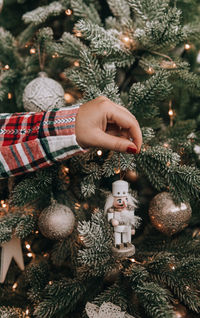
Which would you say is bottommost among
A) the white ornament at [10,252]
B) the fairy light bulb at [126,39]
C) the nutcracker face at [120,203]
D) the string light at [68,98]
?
the white ornament at [10,252]

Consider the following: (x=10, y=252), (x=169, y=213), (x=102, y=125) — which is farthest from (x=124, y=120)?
(x=10, y=252)

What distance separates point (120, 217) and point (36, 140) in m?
0.26

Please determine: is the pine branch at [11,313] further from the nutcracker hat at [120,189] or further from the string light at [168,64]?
the string light at [168,64]

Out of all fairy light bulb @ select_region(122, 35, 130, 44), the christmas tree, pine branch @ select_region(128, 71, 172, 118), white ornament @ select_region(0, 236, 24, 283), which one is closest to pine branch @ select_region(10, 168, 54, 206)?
the christmas tree

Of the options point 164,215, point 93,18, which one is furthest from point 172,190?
point 93,18

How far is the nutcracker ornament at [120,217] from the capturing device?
619 millimetres

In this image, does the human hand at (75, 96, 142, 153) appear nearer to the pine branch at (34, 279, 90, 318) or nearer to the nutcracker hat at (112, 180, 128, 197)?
the nutcracker hat at (112, 180, 128, 197)

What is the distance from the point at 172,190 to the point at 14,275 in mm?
572

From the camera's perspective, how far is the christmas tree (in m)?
0.61

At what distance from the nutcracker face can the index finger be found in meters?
0.14

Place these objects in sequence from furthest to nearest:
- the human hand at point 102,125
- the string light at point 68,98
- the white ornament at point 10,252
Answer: the string light at point 68,98, the white ornament at point 10,252, the human hand at point 102,125

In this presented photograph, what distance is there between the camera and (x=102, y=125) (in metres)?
0.55

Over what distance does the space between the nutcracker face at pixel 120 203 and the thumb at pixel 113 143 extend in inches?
4.9

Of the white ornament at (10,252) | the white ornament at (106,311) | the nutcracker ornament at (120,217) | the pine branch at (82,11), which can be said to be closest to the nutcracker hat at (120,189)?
the nutcracker ornament at (120,217)
